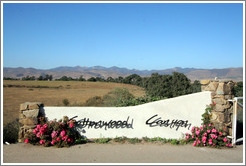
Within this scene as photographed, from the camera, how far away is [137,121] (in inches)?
320

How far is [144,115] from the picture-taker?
8148mm

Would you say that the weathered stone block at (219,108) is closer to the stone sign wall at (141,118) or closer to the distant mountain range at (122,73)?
the stone sign wall at (141,118)

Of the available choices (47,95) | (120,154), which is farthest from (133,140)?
(47,95)

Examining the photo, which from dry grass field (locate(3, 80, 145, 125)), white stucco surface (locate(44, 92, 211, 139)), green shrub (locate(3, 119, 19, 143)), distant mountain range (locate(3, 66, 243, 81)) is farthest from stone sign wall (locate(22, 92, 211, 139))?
distant mountain range (locate(3, 66, 243, 81))

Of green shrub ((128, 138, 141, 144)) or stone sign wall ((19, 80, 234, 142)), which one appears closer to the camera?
green shrub ((128, 138, 141, 144))

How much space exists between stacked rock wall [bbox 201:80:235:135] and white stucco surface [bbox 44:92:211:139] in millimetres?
323

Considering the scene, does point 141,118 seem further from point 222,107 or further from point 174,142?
point 222,107

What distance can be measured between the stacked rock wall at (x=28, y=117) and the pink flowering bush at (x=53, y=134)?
10.6 inches

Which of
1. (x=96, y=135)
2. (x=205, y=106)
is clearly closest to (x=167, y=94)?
(x=205, y=106)

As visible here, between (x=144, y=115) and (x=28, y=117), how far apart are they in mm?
3790

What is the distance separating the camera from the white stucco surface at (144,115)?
26.1 ft

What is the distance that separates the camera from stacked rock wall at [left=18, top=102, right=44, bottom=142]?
7.62m

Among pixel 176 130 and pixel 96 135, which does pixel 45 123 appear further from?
pixel 176 130

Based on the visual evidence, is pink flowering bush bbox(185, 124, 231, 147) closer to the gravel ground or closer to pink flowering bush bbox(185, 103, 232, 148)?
pink flowering bush bbox(185, 103, 232, 148)
